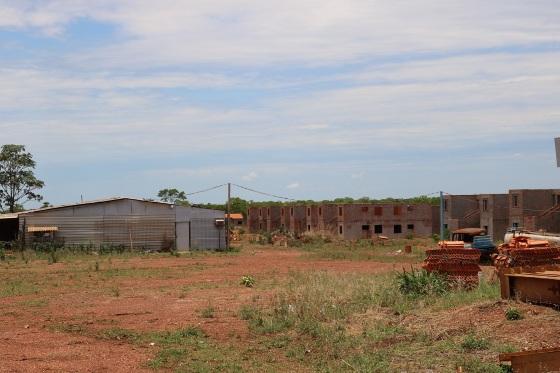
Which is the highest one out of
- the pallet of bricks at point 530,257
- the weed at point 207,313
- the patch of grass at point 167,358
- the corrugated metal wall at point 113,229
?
the corrugated metal wall at point 113,229

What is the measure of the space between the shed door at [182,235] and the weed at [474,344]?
37.7m

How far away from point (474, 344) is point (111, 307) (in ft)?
33.9

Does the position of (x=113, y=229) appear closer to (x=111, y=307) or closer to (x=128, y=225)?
(x=128, y=225)

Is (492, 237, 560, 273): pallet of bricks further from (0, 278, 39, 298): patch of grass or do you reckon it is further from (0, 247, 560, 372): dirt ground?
(0, 278, 39, 298): patch of grass

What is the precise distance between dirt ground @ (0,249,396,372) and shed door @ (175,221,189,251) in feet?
46.3

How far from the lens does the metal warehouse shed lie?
43969mm

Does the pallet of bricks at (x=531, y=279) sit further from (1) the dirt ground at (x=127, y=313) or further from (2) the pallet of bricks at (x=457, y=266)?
(2) the pallet of bricks at (x=457, y=266)

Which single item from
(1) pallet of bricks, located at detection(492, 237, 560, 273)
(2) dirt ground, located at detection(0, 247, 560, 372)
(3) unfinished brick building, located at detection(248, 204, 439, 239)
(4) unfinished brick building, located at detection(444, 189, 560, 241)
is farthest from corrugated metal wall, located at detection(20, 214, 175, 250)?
(1) pallet of bricks, located at detection(492, 237, 560, 273)

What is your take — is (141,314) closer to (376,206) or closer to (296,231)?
(376,206)

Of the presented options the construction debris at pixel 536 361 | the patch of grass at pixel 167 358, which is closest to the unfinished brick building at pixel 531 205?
the patch of grass at pixel 167 358

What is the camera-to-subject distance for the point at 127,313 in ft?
53.3

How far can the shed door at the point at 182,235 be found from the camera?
4644 cm

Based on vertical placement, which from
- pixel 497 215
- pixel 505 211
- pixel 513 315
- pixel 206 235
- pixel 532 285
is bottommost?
pixel 513 315

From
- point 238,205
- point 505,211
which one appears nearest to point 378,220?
point 505,211
